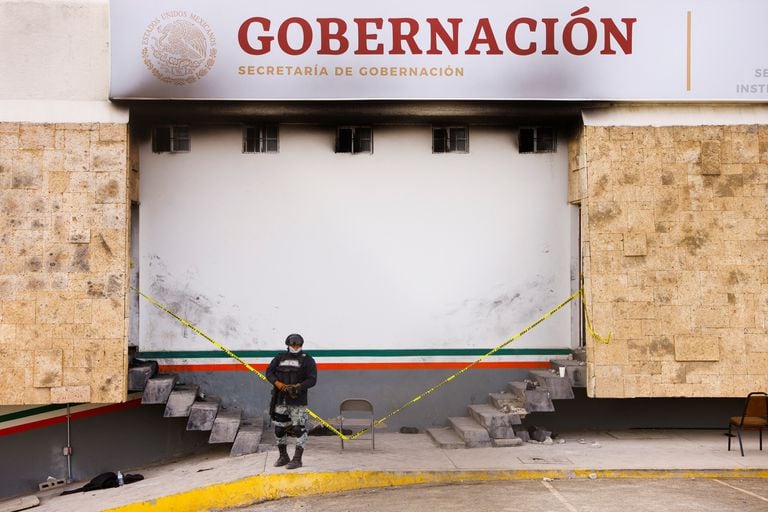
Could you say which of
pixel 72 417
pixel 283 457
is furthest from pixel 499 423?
pixel 72 417

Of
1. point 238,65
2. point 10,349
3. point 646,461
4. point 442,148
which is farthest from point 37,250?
point 646,461

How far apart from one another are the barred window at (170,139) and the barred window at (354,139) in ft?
8.85

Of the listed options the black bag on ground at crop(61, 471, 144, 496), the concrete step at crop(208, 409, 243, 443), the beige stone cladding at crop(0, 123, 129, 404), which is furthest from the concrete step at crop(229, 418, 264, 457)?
the beige stone cladding at crop(0, 123, 129, 404)

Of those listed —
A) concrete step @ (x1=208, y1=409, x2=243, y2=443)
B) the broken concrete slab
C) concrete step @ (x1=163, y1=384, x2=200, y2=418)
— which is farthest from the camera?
concrete step @ (x1=163, y1=384, x2=200, y2=418)

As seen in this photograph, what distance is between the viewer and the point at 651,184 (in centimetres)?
1284

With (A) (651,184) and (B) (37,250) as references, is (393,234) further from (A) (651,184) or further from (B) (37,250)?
(B) (37,250)

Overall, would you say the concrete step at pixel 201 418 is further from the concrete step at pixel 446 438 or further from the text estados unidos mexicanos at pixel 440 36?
the text estados unidos mexicanos at pixel 440 36

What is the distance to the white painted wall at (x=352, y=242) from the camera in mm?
13781

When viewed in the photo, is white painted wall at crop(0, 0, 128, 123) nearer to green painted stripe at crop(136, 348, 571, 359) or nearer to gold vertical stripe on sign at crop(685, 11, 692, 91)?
green painted stripe at crop(136, 348, 571, 359)

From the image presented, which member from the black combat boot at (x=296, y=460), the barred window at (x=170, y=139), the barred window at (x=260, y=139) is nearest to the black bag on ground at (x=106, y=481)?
the black combat boot at (x=296, y=460)

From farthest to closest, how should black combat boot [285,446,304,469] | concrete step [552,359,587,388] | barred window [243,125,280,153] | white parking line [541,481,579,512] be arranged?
barred window [243,125,280,153] < concrete step [552,359,587,388] < black combat boot [285,446,304,469] < white parking line [541,481,579,512]

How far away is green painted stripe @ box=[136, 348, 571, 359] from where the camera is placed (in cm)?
1371

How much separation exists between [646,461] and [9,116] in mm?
11262

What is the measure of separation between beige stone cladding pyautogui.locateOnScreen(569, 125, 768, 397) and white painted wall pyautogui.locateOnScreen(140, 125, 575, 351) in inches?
51.5
